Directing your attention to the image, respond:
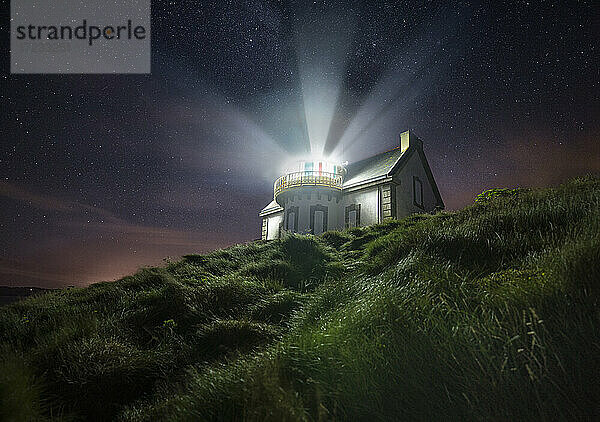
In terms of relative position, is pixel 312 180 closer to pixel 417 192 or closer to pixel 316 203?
pixel 316 203

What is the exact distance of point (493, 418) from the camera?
237 centimetres

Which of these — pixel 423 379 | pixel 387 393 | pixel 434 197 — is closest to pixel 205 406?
pixel 387 393

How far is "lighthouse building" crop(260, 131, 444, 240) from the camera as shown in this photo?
1838cm

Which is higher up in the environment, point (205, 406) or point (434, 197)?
point (434, 197)

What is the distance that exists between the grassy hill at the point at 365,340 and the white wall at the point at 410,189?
35.7 feet

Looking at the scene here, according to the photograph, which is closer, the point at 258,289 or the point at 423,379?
the point at 423,379

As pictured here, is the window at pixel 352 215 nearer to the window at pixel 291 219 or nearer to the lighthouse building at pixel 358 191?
the lighthouse building at pixel 358 191

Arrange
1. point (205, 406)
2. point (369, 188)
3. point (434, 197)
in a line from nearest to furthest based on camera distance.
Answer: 1. point (205, 406)
2. point (369, 188)
3. point (434, 197)

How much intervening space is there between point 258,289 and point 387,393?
5.07m

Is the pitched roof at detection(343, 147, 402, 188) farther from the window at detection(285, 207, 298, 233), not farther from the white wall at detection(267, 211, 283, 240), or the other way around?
the white wall at detection(267, 211, 283, 240)

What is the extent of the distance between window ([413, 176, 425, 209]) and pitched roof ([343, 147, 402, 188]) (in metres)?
1.90

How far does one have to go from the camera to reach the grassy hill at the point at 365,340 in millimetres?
2646

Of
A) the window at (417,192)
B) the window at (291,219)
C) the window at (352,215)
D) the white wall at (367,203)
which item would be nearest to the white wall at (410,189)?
the window at (417,192)

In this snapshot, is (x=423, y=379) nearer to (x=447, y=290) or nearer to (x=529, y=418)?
(x=529, y=418)
